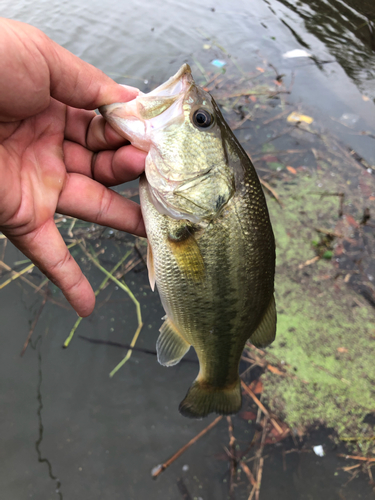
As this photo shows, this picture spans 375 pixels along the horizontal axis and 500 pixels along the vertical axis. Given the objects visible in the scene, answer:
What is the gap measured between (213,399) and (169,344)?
0.48m

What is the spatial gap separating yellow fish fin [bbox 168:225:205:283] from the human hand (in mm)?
423

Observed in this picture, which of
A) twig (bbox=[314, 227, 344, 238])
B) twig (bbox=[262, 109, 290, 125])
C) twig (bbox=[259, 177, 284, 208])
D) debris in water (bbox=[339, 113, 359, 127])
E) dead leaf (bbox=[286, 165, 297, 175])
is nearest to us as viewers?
twig (bbox=[314, 227, 344, 238])

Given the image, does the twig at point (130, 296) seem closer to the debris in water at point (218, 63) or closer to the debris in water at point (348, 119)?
the debris in water at point (348, 119)

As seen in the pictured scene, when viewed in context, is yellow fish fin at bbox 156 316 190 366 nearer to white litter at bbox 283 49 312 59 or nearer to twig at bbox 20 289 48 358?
twig at bbox 20 289 48 358

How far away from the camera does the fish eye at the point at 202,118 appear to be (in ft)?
5.05

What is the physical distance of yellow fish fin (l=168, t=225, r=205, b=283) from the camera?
5.16ft

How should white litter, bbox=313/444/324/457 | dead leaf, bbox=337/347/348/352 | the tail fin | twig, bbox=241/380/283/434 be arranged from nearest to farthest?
1. the tail fin
2. white litter, bbox=313/444/324/457
3. twig, bbox=241/380/283/434
4. dead leaf, bbox=337/347/348/352

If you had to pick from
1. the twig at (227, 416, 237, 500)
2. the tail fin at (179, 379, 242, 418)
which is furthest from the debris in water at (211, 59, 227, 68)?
the twig at (227, 416, 237, 500)

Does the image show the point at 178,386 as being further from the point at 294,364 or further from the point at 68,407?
the point at 294,364

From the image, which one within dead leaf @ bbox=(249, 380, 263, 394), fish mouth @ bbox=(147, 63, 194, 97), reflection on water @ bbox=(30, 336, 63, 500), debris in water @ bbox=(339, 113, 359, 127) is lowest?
reflection on water @ bbox=(30, 336, 63, 500)

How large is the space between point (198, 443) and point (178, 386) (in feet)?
1.42

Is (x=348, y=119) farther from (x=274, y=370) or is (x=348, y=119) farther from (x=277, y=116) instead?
(x=274, y=370)

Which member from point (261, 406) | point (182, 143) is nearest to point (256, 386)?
point (261, 406)

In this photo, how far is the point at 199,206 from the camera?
5.02ft
